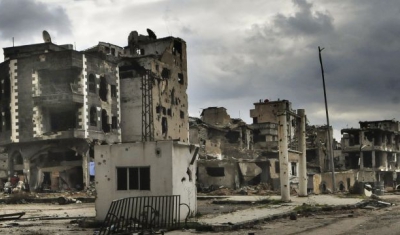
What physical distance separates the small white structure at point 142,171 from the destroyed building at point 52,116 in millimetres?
27623

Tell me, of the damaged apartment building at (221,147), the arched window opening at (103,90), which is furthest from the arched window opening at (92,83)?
the damaged apartment building at (221,147)

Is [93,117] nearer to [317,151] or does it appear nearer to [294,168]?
[294,168]

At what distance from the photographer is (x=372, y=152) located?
74250mm

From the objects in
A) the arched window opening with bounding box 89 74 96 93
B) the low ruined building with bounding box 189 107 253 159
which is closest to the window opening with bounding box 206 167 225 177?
the low ruined building with bounding box 189 107 253 159

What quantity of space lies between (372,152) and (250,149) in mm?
18797

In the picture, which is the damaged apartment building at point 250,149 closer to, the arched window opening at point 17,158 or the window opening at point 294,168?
the window opening at point 294,168

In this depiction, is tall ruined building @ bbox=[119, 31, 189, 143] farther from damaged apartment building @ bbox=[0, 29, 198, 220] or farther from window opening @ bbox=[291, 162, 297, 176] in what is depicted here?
window opening @ bbox=[291, 162, 297, 176]

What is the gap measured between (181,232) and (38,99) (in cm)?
3430

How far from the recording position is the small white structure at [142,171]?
18438 mm

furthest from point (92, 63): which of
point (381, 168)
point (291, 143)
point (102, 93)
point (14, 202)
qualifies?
point (381, 168)

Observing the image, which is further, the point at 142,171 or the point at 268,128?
the point at 268,128

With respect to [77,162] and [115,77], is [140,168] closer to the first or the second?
[77,162]

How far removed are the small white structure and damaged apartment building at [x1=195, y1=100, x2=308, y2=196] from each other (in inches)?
410

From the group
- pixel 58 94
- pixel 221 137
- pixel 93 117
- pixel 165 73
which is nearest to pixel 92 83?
pixel 93 117
